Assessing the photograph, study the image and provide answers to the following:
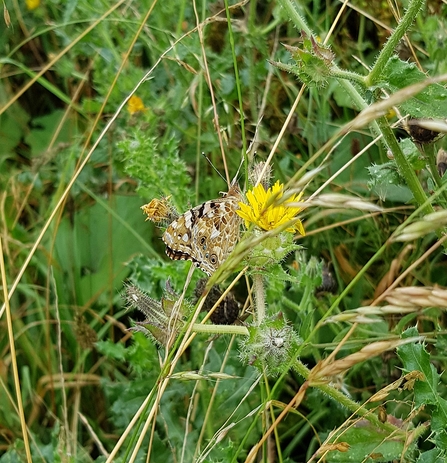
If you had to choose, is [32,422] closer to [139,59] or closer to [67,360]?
[67,360]

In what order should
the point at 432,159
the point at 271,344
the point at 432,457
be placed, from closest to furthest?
the point at 271,344, the point at 432,457, the point at 432,159

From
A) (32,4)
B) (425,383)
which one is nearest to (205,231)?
(425,383)

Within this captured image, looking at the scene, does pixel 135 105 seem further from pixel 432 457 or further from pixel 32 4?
pixel 432 457

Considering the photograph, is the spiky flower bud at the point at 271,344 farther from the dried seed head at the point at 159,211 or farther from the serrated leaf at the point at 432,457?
the dried seed head at the point at 159,211

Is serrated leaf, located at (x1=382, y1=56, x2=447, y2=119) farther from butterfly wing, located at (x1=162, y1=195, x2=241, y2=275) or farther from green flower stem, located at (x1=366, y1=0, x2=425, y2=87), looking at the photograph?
butterfly wing, located at (x1=162, y1=195, x2=241, y2=275)

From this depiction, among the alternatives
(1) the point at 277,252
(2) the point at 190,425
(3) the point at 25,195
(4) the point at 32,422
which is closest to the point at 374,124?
(1) the point at 277,252

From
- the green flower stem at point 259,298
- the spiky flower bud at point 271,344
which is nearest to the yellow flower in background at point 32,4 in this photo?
the green flower stem at point 259,298
